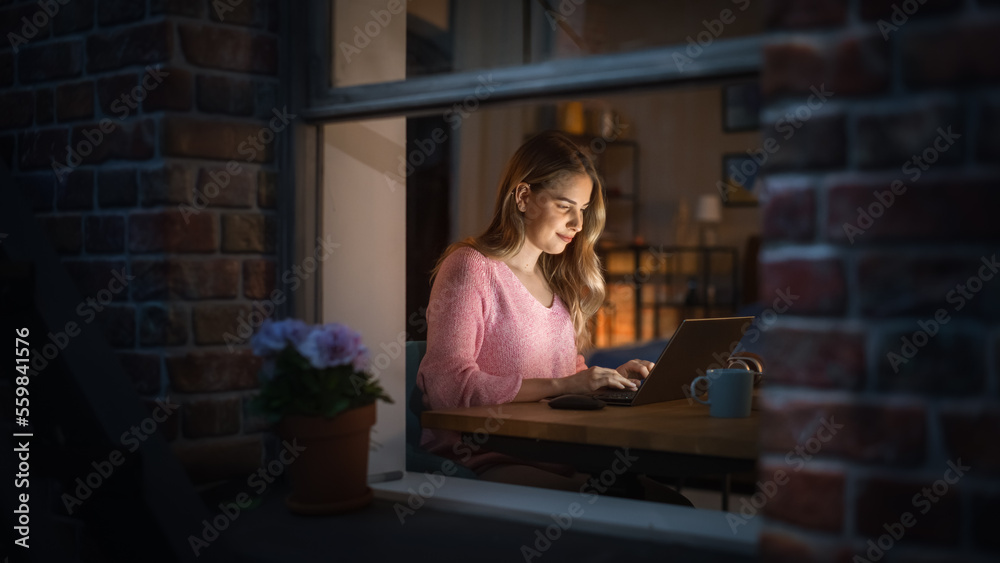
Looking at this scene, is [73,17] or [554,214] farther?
[554,214]

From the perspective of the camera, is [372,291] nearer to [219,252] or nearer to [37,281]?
[219,252]

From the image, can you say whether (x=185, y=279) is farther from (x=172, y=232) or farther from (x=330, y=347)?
(x=330, y=347)

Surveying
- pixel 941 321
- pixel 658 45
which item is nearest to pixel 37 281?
pixel 658 45

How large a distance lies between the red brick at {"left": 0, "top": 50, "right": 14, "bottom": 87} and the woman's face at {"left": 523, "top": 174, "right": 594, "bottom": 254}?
1.41m

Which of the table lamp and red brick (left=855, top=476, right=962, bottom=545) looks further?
the table lamp

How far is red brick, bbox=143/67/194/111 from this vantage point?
150 centimetres

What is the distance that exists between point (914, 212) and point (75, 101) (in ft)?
4.98

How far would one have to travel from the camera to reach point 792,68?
34.4 inches

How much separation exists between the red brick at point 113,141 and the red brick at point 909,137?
1.21 metres

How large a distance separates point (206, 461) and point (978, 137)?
1.35 meters

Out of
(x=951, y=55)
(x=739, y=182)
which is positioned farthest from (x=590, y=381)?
(x=739, y=182)

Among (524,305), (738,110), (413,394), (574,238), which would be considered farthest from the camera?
(738,110)

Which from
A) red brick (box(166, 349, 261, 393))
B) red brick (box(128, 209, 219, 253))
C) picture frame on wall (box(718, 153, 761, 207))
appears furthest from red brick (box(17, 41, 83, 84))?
picture frame on wall (box(718, 153, 761, 207))

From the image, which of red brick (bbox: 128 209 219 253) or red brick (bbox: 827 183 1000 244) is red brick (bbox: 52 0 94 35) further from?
red brick (bbox: 827 183 1000 244)
